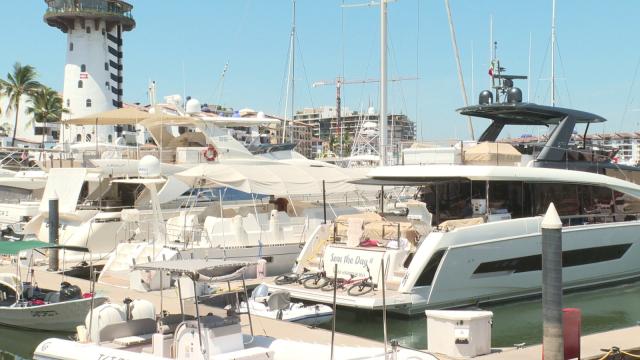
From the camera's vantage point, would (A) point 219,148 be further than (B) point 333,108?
No

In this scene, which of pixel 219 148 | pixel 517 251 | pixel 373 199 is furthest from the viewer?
pixel 373 199

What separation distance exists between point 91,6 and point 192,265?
1906 inches

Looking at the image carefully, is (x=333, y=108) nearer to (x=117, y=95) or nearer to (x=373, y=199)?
(x=117, y=95)

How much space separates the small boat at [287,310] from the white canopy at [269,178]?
6.57m

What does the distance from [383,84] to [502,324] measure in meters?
13.3

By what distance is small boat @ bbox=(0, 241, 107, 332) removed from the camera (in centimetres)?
1458

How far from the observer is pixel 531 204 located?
18984 mm

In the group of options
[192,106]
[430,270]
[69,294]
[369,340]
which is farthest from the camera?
[192,106]

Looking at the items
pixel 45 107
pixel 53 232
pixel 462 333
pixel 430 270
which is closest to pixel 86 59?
pixel 45 107

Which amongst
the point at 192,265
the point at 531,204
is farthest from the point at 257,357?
the point at 531,204

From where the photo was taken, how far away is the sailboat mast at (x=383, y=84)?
2622 cm

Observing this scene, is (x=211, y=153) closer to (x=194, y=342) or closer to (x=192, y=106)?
(x=192, y=106)

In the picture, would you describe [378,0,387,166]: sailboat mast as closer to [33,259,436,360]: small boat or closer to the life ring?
the life ring

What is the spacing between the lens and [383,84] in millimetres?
26859
